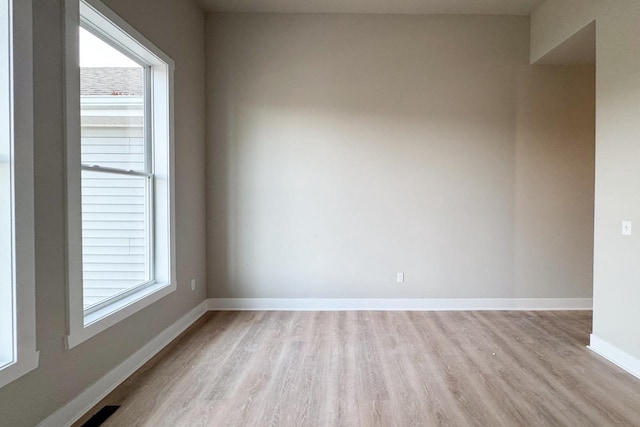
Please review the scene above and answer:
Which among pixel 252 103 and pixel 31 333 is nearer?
pixel 31 333

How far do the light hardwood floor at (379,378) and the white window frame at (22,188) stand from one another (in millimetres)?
703

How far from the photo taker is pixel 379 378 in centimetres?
262

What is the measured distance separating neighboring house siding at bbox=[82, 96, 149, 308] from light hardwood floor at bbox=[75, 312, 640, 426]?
29.3 inches

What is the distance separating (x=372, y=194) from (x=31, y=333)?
3.34m

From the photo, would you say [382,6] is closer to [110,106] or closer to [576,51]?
[576,51]

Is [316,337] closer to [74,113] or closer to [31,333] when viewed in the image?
[31,333]

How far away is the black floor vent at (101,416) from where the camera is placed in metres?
2.08

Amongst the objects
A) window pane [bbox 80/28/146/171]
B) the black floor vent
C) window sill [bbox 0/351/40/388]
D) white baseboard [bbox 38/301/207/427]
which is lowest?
the black floor vent

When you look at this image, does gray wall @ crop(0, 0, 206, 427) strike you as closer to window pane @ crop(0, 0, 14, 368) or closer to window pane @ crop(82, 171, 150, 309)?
window pane @ crop(0, 0, 14, 368)

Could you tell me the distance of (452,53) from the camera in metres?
4.26

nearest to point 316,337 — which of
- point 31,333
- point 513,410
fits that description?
point 513,410

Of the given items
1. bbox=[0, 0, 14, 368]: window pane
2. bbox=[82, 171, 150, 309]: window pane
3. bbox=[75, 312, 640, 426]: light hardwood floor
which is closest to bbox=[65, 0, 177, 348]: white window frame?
bbox=[82, 171, 150, 309]: window pane

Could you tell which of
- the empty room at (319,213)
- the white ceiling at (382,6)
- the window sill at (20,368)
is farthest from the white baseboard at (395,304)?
the white ceiling at (382,6)

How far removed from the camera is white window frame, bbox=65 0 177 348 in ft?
6.86
